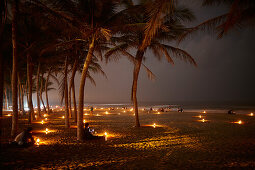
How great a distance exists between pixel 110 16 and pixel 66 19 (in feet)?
7.25

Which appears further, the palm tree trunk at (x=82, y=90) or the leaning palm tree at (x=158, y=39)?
the leaning palm tree at (x=158, y=39)

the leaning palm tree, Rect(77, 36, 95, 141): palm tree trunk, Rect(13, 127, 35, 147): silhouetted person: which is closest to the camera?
Rect(13, 127, 35, 147): silhouetted person

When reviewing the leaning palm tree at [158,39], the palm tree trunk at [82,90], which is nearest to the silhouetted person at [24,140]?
the palm tree trunk at [82,90]

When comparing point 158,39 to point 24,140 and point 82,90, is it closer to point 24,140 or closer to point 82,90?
point 82,90

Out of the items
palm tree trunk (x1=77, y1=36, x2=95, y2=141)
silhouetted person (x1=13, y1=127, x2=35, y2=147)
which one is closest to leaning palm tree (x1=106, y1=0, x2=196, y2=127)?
palm tree trunk (x1=77, y1=36, x2=95, y2=141)

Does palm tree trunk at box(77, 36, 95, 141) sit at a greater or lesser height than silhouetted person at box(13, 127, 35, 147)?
greater

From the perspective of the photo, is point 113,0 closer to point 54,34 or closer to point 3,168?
point 54,34

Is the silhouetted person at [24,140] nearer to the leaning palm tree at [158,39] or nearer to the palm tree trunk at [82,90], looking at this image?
the palm tree trunk at [82,90]

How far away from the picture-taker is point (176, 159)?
6.41 m

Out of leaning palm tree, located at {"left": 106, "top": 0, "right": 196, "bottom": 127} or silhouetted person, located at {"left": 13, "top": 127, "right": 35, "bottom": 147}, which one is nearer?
silhouetted person, located at {"left": 13, "top": 127, "right": 35, "bottom": 147}

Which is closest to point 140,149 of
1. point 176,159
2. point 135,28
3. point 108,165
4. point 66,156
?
point 176,159

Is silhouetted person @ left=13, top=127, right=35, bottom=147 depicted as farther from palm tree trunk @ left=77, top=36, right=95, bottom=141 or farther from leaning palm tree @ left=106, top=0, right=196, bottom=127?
leaning palm tree @ left=106, top=0, right=196, bottom=127

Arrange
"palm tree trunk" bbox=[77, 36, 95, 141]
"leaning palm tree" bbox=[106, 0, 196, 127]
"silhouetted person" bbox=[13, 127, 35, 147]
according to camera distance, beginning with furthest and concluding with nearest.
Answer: "leaning palm tree" bbox=[106, 0, 196, 127] → "palm tree trunk" bbox=[77, 36, 95, 141] → "silhouetted person" bbox=[13, 127, 35, 147]

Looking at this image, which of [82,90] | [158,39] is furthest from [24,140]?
[158,39]
